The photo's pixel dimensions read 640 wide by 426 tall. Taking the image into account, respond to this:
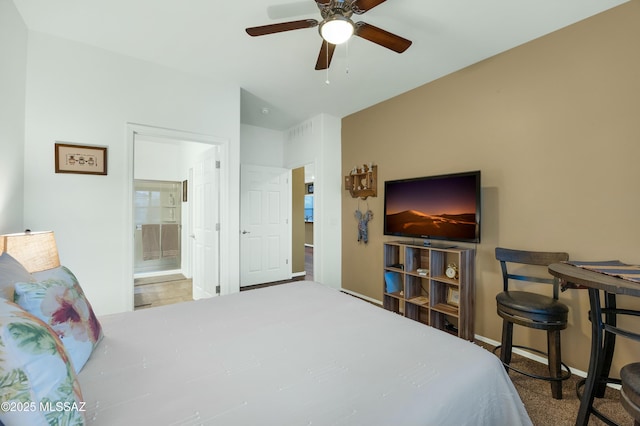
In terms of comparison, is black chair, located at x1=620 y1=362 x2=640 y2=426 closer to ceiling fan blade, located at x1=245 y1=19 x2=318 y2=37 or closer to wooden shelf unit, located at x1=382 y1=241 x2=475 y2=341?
wooden shelf unit, located at x1=382 y1=241 x2=475 y2=341

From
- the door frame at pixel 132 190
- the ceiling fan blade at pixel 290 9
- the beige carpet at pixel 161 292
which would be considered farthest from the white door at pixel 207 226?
the ceiling fan blade at pixel 290 9

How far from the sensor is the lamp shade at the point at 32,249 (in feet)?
5.01

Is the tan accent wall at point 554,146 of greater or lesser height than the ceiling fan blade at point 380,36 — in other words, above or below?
below

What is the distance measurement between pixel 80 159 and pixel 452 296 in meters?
3.77

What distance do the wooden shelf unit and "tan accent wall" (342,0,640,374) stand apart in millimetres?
216

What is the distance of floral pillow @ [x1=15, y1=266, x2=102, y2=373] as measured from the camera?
3.25ft

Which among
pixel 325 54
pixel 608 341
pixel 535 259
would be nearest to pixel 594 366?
pixel 608 341

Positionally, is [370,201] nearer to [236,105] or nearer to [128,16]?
[236,105]

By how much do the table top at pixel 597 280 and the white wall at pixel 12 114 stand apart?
3.51 metres

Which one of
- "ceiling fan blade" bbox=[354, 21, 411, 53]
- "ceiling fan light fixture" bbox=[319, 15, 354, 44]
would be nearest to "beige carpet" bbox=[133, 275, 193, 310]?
"ceiling fan light fixture" bbox=[319, 15, 354, 44]

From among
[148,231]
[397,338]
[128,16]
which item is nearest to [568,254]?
[397,338]

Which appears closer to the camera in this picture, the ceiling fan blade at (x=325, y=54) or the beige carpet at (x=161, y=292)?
the ceiling fan blade at (x=325, y=54)

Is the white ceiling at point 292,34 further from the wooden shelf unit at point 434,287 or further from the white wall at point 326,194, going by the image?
the wooden shelf unit at point 434,287

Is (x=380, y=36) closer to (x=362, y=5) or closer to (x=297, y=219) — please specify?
(x=362, y=5)
